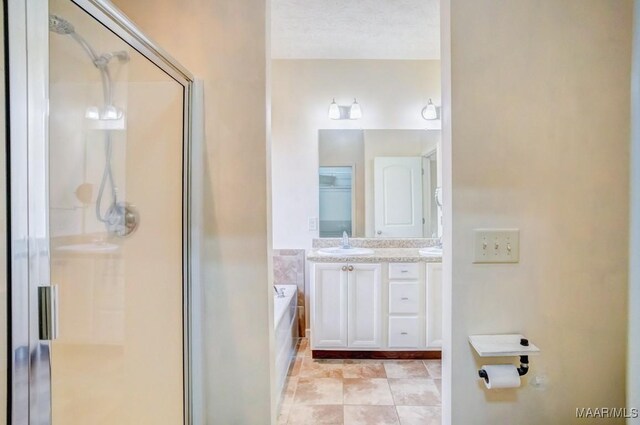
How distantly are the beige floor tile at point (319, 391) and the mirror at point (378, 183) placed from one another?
125 cm

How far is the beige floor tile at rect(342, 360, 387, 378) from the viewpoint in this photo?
2.38 meters

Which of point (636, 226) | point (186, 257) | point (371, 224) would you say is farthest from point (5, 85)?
point (371, 224)

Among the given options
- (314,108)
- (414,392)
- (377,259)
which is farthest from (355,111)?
A: (414,392)

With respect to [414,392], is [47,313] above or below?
above

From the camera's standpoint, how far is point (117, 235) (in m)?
1.24

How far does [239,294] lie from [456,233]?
853mm

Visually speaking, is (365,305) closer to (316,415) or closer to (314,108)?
(316,415)

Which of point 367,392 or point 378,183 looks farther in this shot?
point 378,183

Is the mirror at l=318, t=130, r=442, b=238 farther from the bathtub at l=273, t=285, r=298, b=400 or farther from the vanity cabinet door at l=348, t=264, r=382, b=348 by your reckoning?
the bathtub at l=273, t=285, r=298, b=400

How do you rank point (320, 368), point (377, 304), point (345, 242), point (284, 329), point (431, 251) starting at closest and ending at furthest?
point (284, 329)
point (320, 368)
point (377, 304)
point (431, 251)
point (345, 242)

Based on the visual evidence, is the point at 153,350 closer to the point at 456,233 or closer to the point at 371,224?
the point at 456,233

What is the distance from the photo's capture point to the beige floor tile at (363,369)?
7.80ft

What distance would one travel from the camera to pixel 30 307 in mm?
651

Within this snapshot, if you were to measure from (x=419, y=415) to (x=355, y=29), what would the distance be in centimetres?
270
